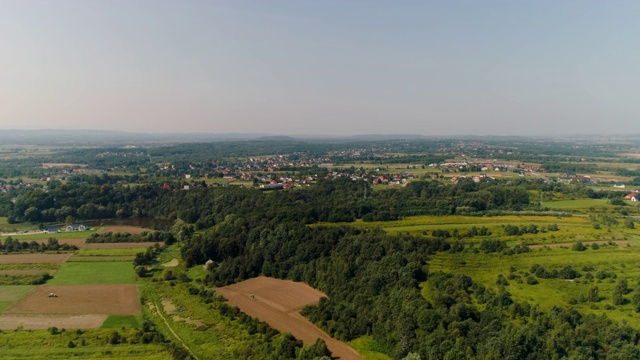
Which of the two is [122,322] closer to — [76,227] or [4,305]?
[4,305]

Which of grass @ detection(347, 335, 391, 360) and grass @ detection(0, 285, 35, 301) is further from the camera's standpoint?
grass @ detection(0, 285, 35, 301)

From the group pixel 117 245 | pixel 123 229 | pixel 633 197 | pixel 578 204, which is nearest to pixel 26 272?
pixel 117 245

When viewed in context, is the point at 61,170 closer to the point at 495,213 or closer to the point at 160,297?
the point at 160,297

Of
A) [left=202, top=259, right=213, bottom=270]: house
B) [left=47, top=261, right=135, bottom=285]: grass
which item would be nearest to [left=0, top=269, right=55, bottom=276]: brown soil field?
[left=47, top=261, right=135, bottom=285]: grass

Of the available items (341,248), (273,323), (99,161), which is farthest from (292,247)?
(99,161)

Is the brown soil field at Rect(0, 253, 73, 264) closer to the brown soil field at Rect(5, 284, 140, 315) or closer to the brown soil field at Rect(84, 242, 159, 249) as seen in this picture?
the brown soil field at Rect(84, 242, 159, 249)
